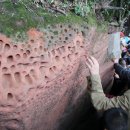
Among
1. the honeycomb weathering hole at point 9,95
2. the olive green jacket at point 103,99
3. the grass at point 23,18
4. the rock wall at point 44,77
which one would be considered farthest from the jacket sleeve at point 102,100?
the honeycomb weathering hole at point 9,95

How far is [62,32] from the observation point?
10.5 ft

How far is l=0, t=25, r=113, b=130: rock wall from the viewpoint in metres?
2.85

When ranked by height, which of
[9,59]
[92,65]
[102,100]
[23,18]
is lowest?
[102,100]

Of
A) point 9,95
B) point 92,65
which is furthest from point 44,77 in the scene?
point 92,65

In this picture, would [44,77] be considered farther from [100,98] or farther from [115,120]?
[115,120]

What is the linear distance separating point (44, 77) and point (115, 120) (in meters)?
0.81

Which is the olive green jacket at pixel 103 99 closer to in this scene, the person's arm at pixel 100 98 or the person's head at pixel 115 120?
the person's arm at pixel 100 98

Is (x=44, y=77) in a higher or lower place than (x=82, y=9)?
lower

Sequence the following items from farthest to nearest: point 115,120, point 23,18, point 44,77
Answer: point 44,77 → point 23,18 → point 115,120

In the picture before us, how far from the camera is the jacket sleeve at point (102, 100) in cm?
302

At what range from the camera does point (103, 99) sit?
310 cm

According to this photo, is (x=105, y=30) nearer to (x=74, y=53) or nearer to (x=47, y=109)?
(x=74, y=53)

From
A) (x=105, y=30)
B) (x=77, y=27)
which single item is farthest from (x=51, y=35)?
(x=105, y=30)

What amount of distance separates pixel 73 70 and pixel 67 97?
11.7 inches
